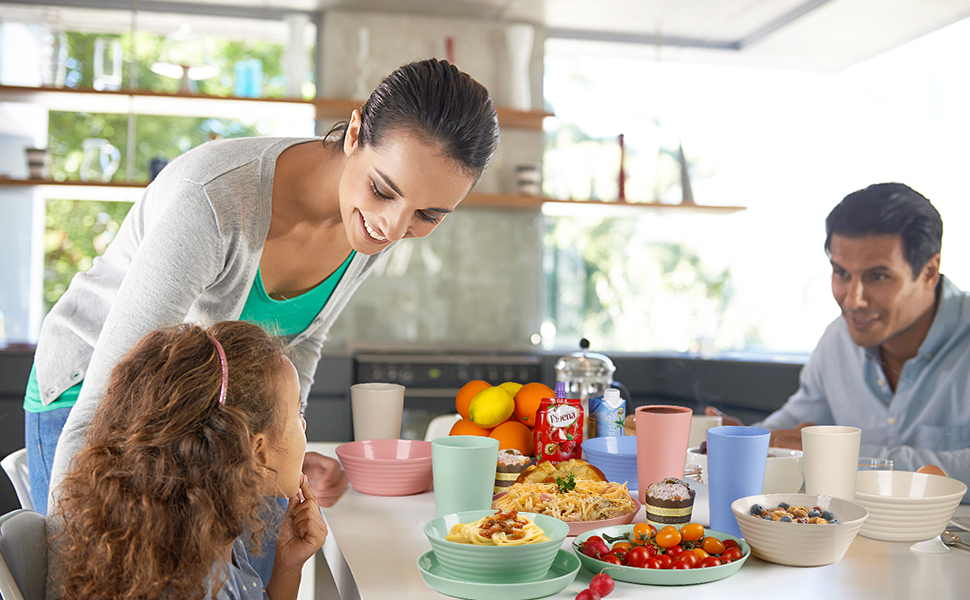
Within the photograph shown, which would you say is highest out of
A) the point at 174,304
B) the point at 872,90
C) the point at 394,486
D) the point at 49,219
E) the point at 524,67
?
the point at 524,67

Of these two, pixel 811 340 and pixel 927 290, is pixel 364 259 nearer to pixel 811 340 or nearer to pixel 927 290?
pixel 927 290

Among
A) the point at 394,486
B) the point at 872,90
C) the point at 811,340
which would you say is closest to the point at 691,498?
the point at 394,486

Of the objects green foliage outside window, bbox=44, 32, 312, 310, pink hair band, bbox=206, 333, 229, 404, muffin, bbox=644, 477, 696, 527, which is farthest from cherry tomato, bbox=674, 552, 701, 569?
green foliage outside window, bbox=44, 32, 312, 310

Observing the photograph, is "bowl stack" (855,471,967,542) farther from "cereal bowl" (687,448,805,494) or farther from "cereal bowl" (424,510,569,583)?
"cereal bowl" (424,510,569,583)

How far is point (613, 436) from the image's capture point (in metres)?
1.39

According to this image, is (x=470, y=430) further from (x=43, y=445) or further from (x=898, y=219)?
(x=898, y=219)

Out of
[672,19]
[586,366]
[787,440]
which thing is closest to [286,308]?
[787,440]

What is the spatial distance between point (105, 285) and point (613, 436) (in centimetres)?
87

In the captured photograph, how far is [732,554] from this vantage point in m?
0.87

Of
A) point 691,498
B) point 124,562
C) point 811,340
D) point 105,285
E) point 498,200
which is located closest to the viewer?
point 124,562

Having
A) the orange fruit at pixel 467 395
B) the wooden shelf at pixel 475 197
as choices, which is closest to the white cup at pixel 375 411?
the orange fruit at pixel 467 395

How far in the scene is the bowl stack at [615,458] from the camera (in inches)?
51.0

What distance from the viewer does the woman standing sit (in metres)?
1.07

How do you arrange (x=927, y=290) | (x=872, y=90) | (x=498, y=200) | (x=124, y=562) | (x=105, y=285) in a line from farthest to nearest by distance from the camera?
(x=498, y=200) → (x=872, y=90) → (x=927, y=290) → (x=105, y=285) → (x=124, y=562)
